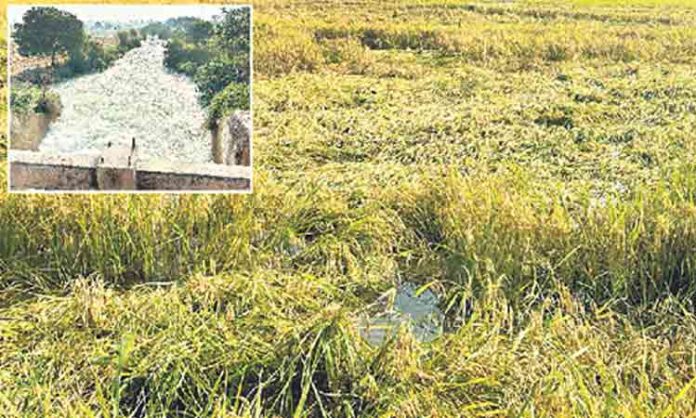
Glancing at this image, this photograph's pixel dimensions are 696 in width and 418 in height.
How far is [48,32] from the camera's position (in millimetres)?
2281

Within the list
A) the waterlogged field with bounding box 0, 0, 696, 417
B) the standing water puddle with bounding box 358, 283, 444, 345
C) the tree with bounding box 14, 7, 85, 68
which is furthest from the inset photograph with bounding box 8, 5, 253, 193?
the standing water puddle with bounding box 358, 283, 444, 345

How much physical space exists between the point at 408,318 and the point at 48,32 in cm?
138

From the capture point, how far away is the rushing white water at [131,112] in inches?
90.4

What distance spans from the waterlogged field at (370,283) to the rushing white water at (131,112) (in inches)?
20.5

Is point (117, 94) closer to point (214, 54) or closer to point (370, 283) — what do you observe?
point (214, 54)

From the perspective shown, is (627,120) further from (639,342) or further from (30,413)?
(30,413)

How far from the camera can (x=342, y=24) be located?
384 inches

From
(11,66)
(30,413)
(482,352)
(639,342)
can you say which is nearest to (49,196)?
(11,66)

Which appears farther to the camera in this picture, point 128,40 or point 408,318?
point 408,318

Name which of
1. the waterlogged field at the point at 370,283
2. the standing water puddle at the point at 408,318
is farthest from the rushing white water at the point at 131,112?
the standing water puddle at the point at 408,318

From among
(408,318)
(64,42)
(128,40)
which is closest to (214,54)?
(128,40)

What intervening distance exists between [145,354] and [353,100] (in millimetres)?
3871

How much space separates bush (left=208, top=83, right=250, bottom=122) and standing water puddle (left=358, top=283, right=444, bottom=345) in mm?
733

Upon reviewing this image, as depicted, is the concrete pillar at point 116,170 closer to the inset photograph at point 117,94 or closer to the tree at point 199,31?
the inset photograph at point 117,94
